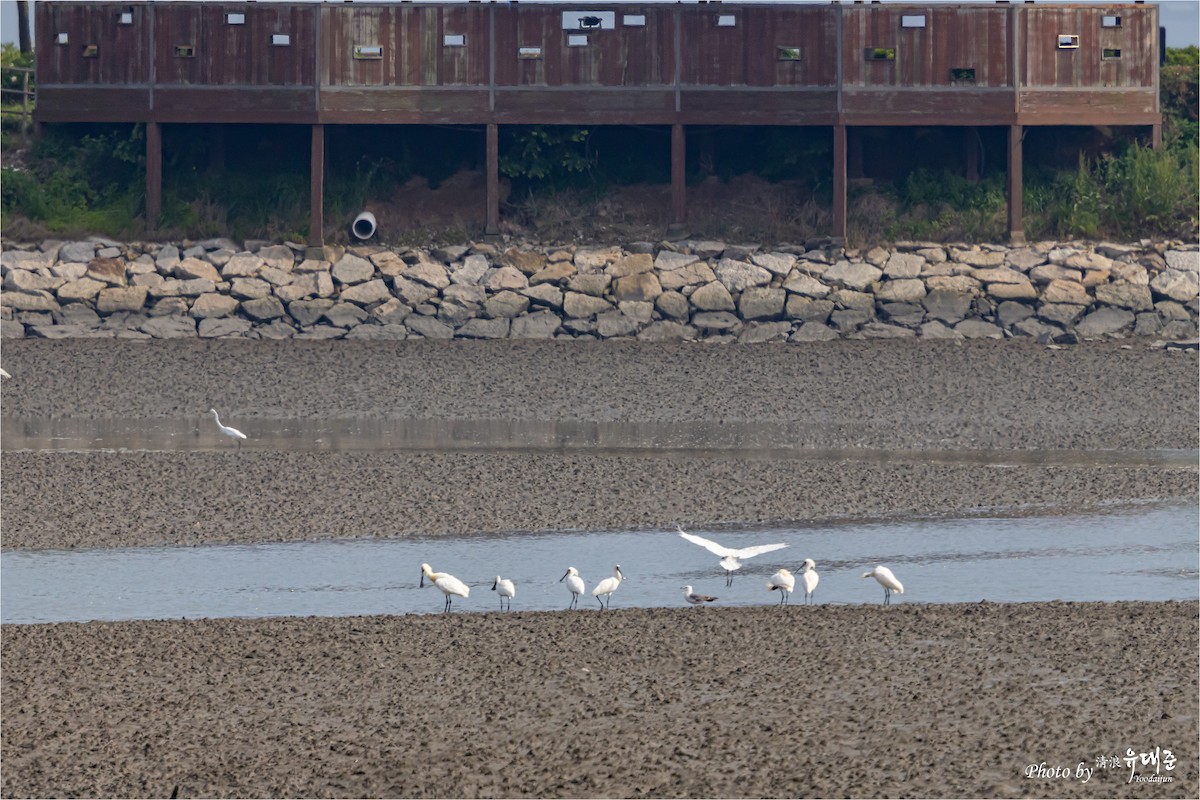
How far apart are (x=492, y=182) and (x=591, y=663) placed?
21877mm

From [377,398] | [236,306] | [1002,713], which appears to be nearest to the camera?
[1002,713]

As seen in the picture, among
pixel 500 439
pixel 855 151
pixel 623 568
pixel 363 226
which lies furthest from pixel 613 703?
pixel 855 151

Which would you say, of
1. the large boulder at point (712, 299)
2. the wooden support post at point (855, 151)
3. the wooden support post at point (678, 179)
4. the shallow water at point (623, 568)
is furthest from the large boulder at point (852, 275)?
the shallow water at point (623, 568)

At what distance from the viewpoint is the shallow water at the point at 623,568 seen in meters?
14.7

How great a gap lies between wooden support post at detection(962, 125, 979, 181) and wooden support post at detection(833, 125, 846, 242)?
318 cm

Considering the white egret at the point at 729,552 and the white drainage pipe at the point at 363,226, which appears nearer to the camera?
the white egret at the point at 729,552

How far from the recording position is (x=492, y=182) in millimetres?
33312

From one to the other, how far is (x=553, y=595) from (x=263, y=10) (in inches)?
837

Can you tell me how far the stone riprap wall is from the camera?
103ft

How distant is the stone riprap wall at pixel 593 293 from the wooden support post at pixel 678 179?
947 millimetres

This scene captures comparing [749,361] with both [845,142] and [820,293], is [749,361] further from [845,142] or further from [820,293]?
[845,142]

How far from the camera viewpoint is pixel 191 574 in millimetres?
15727

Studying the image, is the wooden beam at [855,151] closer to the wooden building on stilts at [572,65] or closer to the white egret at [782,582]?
the wooden building on stilts at [572,65]

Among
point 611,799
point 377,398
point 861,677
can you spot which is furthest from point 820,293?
point 611,799
